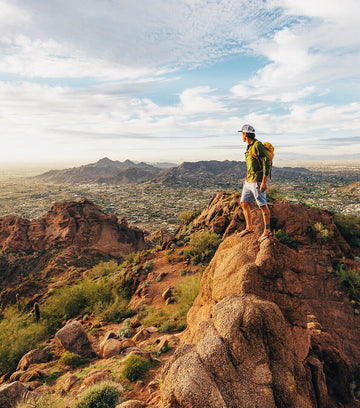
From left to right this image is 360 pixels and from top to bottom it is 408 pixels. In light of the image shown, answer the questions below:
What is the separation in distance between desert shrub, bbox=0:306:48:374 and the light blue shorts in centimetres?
1532

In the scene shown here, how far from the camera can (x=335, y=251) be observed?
16.0 m

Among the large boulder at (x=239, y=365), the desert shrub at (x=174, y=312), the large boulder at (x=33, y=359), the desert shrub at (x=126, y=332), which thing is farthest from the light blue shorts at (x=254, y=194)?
the large boulder at (x=33, y=359)

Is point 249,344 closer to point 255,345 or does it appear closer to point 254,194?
point 255,345

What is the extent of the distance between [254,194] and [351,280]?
12.2m

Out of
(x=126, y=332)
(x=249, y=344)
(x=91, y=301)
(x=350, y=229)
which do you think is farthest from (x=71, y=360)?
(x=350, y=229)

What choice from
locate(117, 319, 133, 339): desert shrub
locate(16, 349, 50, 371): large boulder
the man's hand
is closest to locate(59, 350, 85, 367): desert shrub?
locate(16, 349, 50, 371): large boulder

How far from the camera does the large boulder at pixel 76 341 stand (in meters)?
11.3

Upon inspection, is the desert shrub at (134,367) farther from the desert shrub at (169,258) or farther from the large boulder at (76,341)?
the desert shrub at (169,258)

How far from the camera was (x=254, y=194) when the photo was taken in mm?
6891

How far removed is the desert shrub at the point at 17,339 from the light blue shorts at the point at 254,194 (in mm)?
15321

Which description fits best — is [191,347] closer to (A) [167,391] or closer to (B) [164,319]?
(A) [167,391]

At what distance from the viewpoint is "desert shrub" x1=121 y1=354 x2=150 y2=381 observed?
7.95 meters

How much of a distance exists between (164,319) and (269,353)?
32.1 feet

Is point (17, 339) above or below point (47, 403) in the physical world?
below
